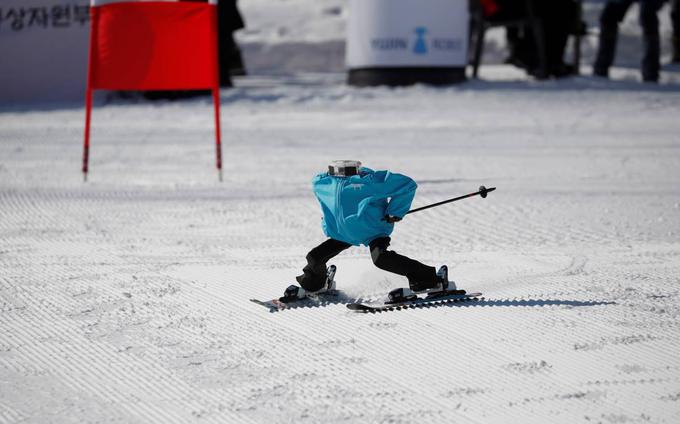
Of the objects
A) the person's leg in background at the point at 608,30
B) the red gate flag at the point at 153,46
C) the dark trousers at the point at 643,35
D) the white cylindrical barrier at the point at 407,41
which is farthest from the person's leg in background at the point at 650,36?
the red gate flag at the point at 153,46

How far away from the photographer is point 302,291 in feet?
13.1

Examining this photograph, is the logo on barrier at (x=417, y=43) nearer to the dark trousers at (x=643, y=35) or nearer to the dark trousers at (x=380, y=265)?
the dark trousers at (x=643, y=35)

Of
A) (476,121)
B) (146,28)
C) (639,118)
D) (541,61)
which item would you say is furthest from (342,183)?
(541,61)

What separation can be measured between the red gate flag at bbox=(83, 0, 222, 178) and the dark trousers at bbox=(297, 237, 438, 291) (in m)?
3.63

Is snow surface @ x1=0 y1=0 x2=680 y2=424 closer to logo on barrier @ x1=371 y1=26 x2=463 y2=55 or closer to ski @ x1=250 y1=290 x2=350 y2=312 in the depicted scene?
ski @ x1=250 y1=290 x2=350 y2=312

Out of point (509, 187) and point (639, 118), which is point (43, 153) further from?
point (639, 118)

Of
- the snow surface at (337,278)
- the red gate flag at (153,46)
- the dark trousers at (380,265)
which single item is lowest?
the snow surface at (337,278)

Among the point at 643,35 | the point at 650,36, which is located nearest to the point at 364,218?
the point at 650,36

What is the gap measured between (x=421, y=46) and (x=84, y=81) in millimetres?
4835

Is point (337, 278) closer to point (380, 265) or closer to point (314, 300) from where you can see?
point (314, 300)

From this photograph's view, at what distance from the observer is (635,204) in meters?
6.35

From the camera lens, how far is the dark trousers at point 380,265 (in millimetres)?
3900

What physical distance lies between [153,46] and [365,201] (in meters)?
4.23

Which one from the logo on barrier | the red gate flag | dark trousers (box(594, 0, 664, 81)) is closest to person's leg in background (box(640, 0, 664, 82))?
dark trousers (box(594, 0, 664, 81))
